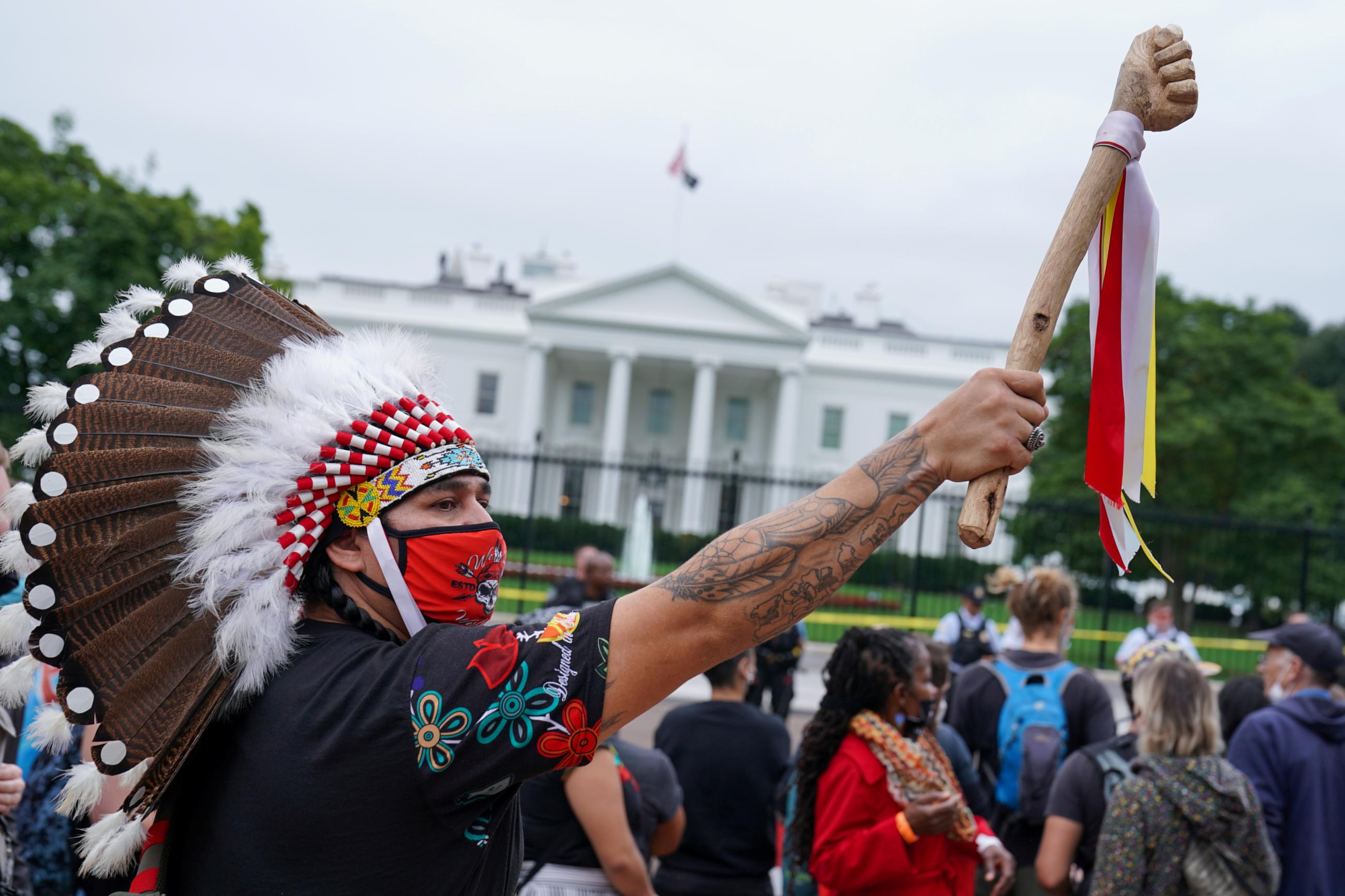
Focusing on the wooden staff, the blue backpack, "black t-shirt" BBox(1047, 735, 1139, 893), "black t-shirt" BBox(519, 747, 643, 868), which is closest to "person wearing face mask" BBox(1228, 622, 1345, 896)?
"black t-shirt" BBox(1047, 735, 1139, 893)

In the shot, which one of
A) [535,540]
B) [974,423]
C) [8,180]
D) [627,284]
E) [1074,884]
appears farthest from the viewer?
[627,284]

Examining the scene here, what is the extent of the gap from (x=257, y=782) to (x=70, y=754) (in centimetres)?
227

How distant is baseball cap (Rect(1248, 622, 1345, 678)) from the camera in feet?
13.6

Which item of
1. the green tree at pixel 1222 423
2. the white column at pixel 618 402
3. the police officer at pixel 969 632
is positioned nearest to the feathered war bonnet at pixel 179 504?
the police officer at pixel 969 632

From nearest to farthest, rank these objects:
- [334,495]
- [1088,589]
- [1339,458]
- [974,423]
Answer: [974,423], [334,495], [1088,589], [1339,458]

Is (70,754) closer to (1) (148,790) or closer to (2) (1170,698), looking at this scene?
(1) (148,790)

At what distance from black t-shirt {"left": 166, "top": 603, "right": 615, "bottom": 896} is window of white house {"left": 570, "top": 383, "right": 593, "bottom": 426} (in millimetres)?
47419

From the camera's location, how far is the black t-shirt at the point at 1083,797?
3768mm

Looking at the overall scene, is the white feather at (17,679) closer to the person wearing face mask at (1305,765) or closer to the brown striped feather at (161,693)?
the brown striped feather at (161,693)

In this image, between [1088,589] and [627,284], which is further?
[627,284]

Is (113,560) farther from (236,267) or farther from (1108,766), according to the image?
(1108,766)

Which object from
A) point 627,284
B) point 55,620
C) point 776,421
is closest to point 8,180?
point 55,620

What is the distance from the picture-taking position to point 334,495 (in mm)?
1765

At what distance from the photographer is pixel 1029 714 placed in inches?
184
